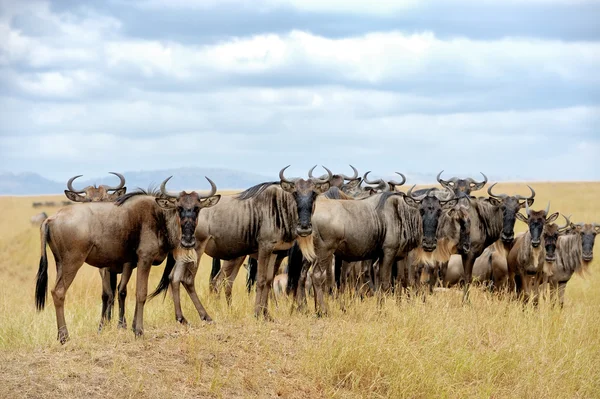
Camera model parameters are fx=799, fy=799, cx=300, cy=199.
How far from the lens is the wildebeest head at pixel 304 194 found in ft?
31.1

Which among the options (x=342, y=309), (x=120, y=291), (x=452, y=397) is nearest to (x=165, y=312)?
(x=120, y=291)

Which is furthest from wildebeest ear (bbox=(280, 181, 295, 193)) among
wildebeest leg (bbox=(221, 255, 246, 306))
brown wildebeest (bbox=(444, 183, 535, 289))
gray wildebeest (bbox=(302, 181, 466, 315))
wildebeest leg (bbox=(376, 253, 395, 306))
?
brown wildebeest (bbox=(444, 183, 535, 289))

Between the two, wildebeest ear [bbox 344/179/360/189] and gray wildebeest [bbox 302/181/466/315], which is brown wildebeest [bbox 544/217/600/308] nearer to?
gray wildebeest [bbox 302/181/466/315]

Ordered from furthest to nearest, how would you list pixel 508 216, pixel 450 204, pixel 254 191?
pixel 508 216 < pixel 450 204 < pixel 254 191

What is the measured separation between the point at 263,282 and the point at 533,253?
5179mm

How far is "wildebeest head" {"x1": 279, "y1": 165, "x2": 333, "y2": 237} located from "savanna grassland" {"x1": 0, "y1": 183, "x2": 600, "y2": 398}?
1136 mm

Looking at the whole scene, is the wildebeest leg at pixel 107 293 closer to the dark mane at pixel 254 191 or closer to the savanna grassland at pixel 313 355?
the savanna grassland at pixel 313 355

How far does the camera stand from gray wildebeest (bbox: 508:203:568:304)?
12.6 m

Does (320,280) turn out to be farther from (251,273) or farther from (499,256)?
(499,256)

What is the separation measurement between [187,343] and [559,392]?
394 cm

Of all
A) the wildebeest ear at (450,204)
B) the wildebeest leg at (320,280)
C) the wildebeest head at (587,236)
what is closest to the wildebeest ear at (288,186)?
the wildebeest leg at (320,280)

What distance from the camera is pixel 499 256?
1379 cm

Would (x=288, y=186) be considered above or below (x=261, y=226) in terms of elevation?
above

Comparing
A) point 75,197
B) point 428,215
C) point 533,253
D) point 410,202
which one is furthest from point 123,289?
point 533,253
